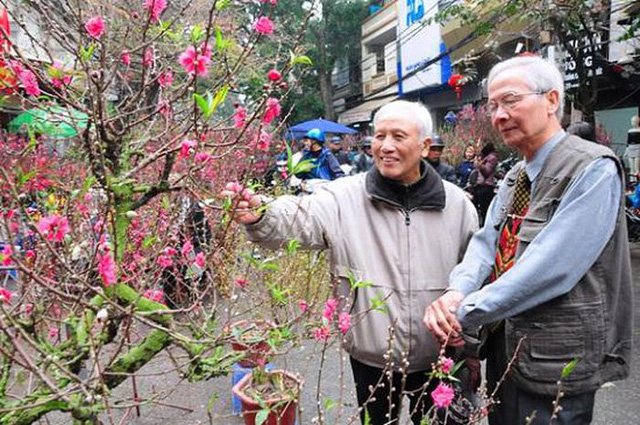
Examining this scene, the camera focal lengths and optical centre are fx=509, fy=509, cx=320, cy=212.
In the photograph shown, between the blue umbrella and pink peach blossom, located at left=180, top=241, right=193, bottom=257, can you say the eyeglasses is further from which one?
the blue umbrella

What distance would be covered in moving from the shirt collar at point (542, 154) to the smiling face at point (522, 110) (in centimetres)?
1

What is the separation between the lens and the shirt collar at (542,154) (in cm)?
159

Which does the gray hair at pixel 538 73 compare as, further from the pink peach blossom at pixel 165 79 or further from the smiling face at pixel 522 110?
the pink peach blossom at pixel 165 79

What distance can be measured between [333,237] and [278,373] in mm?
1271

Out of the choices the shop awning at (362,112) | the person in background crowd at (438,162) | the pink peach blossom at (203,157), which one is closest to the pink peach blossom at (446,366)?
the pink peach blossom at (203,157)

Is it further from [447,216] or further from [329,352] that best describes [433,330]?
[329,352]

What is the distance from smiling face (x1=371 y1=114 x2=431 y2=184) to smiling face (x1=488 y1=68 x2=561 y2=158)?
335 millimetres

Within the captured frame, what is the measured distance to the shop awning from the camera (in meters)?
23.5

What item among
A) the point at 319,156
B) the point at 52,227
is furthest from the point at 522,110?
the point at 319,156

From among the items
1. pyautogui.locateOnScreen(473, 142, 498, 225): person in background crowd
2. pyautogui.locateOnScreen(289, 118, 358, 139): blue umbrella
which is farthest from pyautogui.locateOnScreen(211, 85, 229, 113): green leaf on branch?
pyautogui.locateOnScreen(289, 118, 358, 139): blue umbrella

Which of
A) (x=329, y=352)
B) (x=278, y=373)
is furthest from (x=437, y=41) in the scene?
(x=278, y=373)

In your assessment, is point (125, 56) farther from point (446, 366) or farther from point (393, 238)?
point (446, 366)

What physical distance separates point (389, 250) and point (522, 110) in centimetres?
68

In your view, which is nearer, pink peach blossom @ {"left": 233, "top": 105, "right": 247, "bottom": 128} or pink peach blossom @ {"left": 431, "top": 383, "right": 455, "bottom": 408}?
pink peach blossom @ {"left": 431, "top": 383, "right": 455, "bottom": 408}
